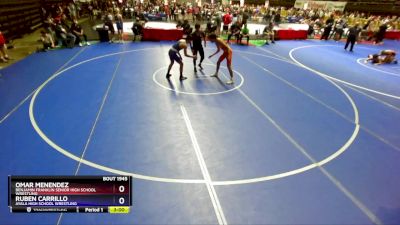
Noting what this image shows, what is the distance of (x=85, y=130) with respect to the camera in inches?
257

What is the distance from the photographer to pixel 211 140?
6.39 m

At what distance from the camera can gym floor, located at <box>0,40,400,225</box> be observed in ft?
15.0

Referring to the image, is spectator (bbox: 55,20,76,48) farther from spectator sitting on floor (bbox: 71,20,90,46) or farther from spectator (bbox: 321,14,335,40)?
spectator (bbox: 321,14,335,40)

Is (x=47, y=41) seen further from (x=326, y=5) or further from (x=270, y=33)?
(x=326, y=5)

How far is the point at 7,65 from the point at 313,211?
42.8ft

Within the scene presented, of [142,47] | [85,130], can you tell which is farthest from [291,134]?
[142,47]

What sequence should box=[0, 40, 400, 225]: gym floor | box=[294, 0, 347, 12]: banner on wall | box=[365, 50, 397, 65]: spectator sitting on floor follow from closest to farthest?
box=[0, 40, 400, 225]: gym floor, box=[365, 50, 397, 65]: spectator sitting on floor, box=[294, 0, 347, 12]: banner on wall

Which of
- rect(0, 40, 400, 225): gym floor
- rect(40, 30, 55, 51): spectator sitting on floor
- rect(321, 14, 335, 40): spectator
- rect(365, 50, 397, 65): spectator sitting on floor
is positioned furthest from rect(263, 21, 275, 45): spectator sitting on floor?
rect(40, 30, 55, 51): spectator sitting on floor
